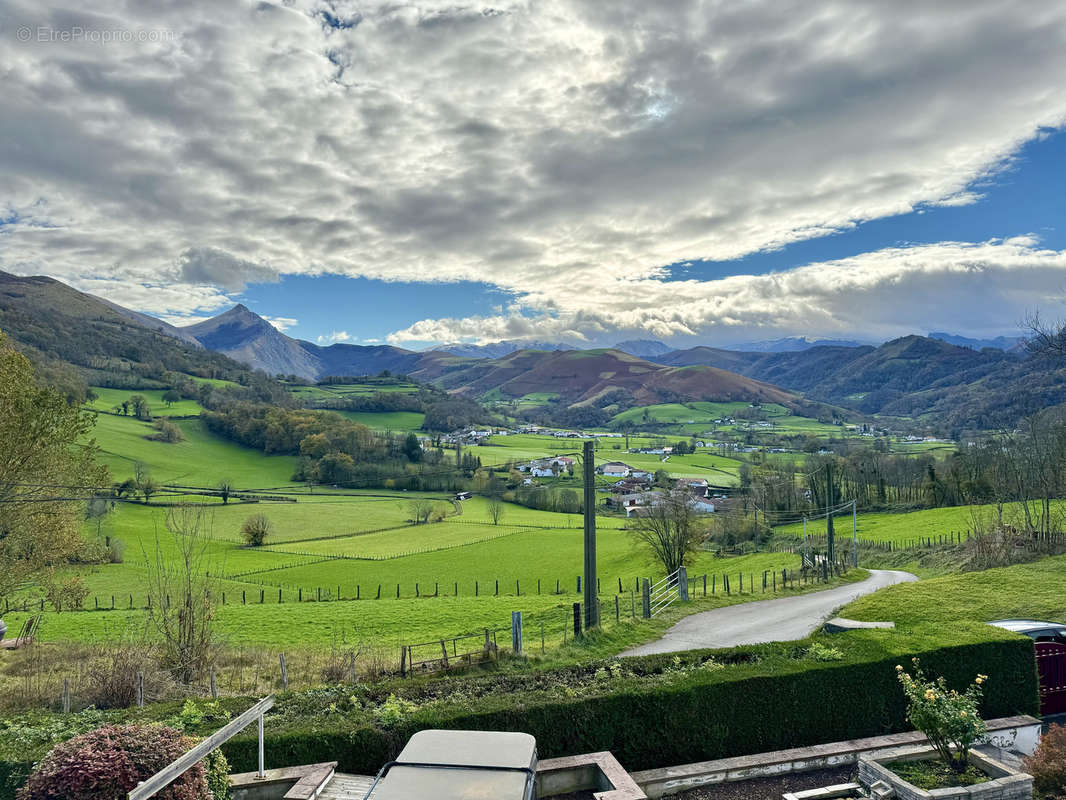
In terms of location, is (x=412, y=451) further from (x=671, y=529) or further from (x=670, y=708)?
(x=670, y=708)

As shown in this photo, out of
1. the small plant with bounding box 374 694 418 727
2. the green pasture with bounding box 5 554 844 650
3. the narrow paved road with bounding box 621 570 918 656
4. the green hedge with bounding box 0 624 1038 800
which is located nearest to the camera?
the green hedge with bounding box 0 624 1038 800

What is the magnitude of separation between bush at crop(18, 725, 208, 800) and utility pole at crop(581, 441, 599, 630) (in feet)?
42.7

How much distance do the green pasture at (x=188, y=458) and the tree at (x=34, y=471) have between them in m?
61.3

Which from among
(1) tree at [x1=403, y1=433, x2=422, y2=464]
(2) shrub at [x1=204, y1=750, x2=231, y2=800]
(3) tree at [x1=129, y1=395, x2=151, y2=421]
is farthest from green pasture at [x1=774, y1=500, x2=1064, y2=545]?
(3) tree at [x1=129, y1=395, x2=151, y2=421]

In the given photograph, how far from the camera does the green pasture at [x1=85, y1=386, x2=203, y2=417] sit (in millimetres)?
116463

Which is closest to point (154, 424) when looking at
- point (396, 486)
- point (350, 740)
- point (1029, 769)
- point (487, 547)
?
point (396, 486)

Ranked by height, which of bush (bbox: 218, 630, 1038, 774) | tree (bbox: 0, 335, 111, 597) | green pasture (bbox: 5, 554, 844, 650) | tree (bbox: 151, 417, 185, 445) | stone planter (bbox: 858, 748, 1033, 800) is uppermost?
tree (bbox: 151, 417, 185, 445)

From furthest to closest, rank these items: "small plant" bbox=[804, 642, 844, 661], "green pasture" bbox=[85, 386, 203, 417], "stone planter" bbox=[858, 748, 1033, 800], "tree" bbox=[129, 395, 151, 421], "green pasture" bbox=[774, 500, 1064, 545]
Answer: "green pasture" bbox=[85, 386, 203, 417] < "tree" bbox=[129, 395, 151, 421] < "green pasture" bbox=[774, 500, 1064, 545] < "small plant" bbox=[804, 642, 844, 661] < "stone planter" bbox=[858, 748, 1033, 800]

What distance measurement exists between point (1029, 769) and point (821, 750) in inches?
118

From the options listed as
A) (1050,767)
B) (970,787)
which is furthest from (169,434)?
(1050,767)

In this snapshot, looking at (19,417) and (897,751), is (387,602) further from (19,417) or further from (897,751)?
(897,751)

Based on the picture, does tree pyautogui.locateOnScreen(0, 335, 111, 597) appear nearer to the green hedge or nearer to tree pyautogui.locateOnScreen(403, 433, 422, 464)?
the green hedge

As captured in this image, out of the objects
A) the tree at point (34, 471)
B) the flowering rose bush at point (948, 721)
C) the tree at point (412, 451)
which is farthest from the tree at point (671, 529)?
the tree at point (412, 451)

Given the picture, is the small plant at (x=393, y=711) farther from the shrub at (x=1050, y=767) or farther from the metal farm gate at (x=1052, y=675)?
the metal farm gate at (x=1052, y=675)
